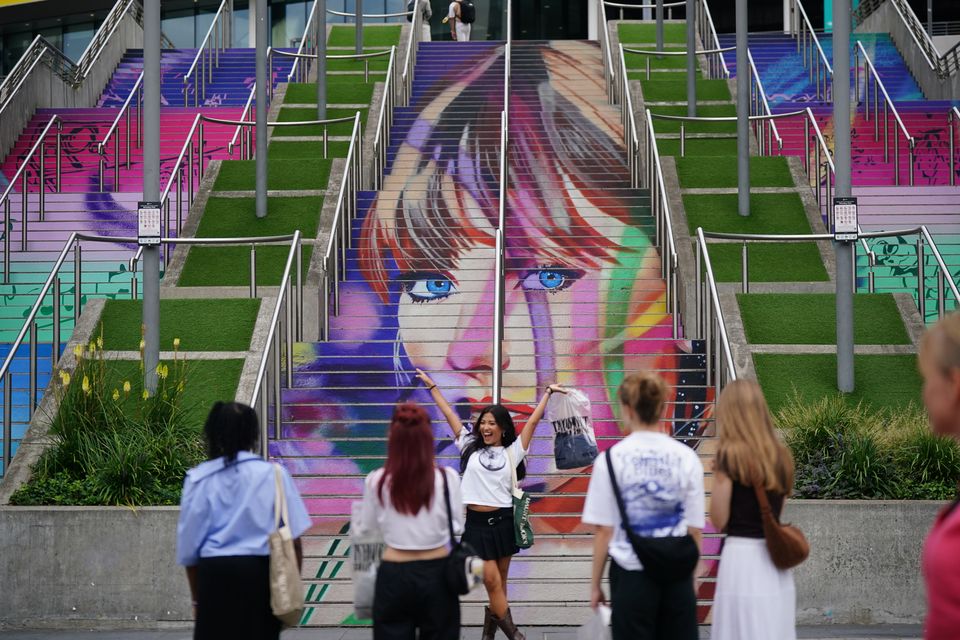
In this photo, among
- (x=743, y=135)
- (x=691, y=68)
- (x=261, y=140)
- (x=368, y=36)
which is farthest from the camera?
(x=368, y=36)

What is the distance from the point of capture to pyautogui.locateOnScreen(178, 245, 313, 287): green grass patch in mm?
15156

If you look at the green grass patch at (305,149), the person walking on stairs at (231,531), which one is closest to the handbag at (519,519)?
the person walking on stairs at (231,531)

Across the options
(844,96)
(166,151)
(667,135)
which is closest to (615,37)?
(667,135)

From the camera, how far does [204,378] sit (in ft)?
38.7

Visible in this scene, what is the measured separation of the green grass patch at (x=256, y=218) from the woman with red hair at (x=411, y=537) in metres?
11.1

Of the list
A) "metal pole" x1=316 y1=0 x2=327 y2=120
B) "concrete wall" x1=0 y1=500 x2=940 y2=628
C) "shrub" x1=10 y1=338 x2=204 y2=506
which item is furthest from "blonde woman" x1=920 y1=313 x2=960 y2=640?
"metal pole" x1=316 y1=0 x2=327 y2=120

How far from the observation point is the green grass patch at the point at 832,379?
1150 cm

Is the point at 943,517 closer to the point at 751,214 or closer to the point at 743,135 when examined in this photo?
the point at 743,135

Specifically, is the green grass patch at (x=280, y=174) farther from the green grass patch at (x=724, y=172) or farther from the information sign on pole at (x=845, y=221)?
the information sign on pole at (x=845, y=221)

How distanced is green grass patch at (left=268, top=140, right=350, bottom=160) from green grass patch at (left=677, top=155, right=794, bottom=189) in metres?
5.21

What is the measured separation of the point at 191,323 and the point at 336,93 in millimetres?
10860

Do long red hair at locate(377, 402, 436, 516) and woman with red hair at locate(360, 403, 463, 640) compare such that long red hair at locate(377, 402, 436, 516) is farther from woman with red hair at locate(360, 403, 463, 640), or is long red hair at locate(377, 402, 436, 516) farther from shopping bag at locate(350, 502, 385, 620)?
shopping bag at locate(350, 502, 385, 620)

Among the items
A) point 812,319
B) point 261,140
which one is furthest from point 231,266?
point 812,319

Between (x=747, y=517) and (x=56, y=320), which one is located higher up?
(x=56, y=320)
